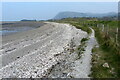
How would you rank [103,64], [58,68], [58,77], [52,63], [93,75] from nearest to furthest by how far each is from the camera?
[93,75] < [58,77] < [103,64] < [58,68] < [52,63]

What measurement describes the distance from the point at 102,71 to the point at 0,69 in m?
10.4

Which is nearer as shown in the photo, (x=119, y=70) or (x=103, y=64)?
(x=119, y=70)

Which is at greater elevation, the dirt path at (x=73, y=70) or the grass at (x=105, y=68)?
the grass at (x=105, y=68)

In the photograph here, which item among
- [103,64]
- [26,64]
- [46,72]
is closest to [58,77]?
[46,72]

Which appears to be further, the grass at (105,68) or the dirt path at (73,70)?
the dirt path at (73,70)

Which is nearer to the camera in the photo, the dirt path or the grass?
the grass

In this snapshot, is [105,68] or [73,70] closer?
[105,68]

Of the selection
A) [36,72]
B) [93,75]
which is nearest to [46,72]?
[36,72]

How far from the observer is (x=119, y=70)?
51.2ft

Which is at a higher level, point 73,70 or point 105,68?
point 105,68

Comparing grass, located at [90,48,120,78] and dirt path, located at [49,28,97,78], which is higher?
grass, located at [90,48,120,78]

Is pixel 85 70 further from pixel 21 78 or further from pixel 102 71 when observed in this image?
pixel 21 78

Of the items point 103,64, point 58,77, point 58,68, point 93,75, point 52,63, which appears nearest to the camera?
point 93,75

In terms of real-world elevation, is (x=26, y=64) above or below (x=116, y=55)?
below
